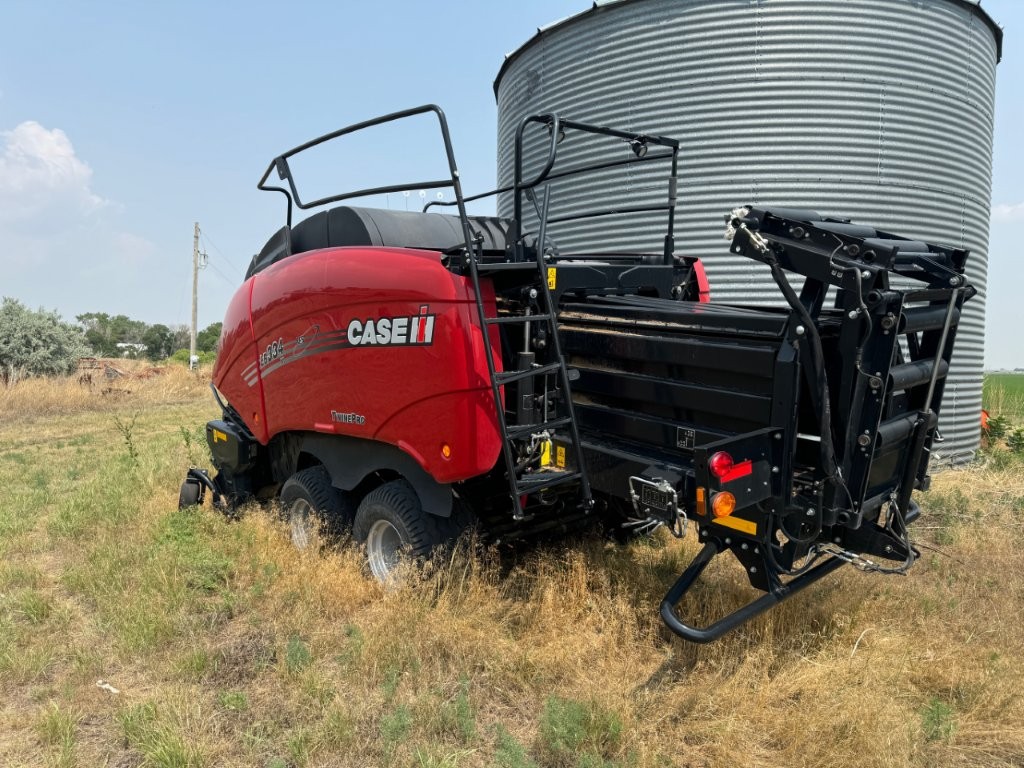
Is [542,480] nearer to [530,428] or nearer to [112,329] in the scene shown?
[530,428]

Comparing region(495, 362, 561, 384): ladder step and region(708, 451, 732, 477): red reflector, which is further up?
region(495, 362, 561, 384): ladder step

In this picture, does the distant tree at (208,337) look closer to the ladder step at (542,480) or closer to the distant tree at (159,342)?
the distant tree at (159,342)

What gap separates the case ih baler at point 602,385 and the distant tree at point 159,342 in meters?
57.0

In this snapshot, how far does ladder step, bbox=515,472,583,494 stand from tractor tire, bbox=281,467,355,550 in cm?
167

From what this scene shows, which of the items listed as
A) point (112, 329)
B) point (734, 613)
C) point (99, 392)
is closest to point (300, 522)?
point (734, 613)

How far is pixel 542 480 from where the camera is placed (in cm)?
357

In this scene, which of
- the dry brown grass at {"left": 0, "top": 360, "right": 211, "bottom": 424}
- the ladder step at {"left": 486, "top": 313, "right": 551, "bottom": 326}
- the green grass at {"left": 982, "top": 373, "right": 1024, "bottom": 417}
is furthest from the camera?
the dry brown grass at {"left": 0, "top": 360, "right": 211, "bottom": 424}

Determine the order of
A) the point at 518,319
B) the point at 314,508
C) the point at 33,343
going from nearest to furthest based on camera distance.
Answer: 1. the point at 518,319
2. the point at 314,508
3. the point at 33,343

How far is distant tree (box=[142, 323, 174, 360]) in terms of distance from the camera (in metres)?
57.6

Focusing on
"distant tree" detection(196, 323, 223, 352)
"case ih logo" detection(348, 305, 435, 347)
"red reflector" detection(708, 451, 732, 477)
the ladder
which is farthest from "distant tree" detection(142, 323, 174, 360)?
"red reflector" detection(708, 451, 732, 477)

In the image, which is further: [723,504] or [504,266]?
[504,266]

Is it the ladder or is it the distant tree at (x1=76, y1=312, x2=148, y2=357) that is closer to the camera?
the ladder

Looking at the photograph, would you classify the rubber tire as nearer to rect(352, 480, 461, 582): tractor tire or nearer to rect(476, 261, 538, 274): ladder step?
rect(352, 480, 461, 582): tractor tire

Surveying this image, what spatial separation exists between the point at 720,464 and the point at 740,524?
0.39m
